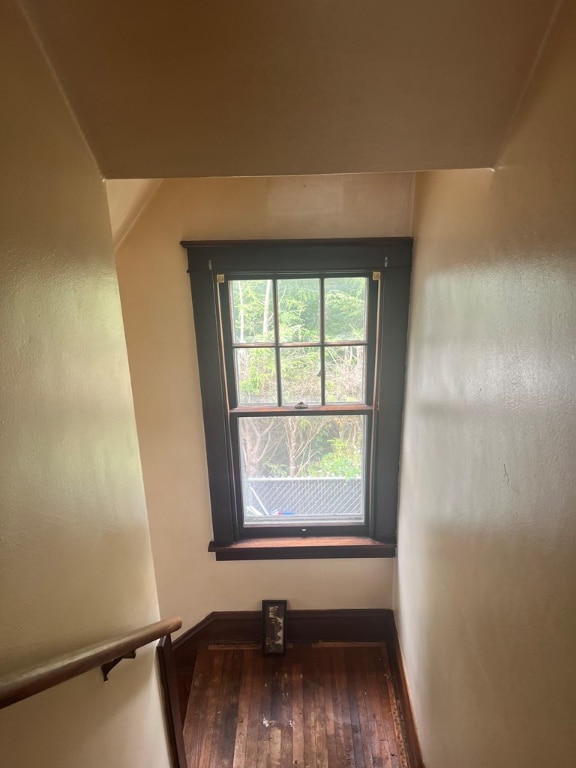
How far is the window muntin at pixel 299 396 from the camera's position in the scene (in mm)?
2086

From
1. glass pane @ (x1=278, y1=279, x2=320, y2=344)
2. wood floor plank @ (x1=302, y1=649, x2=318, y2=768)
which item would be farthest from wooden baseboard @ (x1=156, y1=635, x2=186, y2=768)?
glass pane @ (x1=278, y1=279, x2=320, y2=344)

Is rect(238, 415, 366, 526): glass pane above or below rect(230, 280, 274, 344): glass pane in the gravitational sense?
below

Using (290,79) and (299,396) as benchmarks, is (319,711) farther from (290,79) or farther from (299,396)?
(290,79)

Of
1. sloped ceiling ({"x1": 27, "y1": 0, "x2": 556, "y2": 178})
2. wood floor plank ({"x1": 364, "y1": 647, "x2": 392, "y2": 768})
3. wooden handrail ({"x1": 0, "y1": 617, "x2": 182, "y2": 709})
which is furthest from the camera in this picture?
wood floor plank ({"x1": 364, "y1": 647, "x2": 392, "y2": 768})

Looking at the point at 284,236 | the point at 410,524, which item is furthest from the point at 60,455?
the point at 410,524

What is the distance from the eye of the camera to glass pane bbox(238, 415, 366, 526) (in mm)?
2293

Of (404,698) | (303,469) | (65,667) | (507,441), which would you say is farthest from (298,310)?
(404,698)

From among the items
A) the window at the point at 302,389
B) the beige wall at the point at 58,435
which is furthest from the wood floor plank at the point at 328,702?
the beige wall at the point at 58,435

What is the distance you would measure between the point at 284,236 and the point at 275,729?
2102 millimetres

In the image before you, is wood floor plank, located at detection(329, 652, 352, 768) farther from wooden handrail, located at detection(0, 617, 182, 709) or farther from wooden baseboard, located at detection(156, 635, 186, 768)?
wooden handrail, located at detection(0, 617, 182, 709)

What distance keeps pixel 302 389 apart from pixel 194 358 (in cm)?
49

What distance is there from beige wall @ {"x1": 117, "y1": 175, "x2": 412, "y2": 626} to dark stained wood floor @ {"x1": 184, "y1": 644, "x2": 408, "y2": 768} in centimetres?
25

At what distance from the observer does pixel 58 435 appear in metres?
0.87

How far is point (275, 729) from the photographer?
2.18 metres
